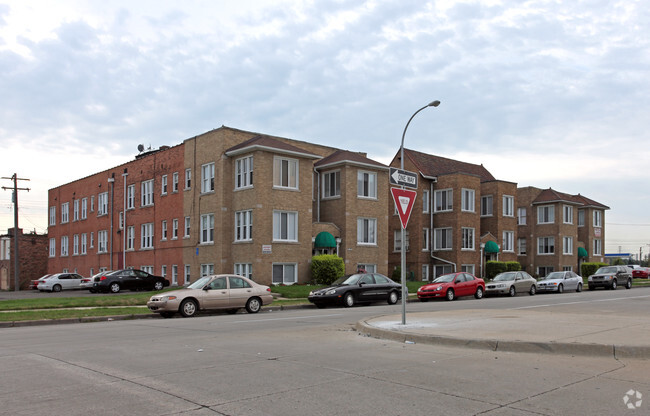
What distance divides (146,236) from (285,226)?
15.1 meters

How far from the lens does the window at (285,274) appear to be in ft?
108

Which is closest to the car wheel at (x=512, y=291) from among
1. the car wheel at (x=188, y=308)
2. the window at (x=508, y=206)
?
the window at (x=508, y=206)

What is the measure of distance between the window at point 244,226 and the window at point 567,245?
34.5 metres

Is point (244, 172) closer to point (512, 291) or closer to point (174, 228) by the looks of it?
point (174, 228)

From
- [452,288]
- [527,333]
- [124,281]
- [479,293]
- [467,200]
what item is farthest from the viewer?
[467,200]

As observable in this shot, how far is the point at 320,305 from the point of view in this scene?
23.7 meters

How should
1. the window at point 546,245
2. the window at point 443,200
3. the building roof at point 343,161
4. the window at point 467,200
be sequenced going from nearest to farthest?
1. the building roof at point 343,161
2. the window at point 467,200
3. the window at point 443,200
4. the window at point 546,245

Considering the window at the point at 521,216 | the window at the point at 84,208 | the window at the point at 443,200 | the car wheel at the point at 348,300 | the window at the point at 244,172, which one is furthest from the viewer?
the window at the point at 521,216

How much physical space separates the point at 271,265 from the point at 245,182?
511cm

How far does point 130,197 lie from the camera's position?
46.3 meters

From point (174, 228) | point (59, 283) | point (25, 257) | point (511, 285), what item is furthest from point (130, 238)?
point (511, 285)

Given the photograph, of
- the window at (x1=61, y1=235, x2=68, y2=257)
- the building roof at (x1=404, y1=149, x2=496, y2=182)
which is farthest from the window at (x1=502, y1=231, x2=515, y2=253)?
the window at (x1=61, y1=235, x2=68, y2=257)

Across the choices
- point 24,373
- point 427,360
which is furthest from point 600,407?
point 24,373

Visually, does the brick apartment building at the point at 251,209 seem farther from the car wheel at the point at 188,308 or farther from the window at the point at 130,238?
the car wheel at the point at 188,308
